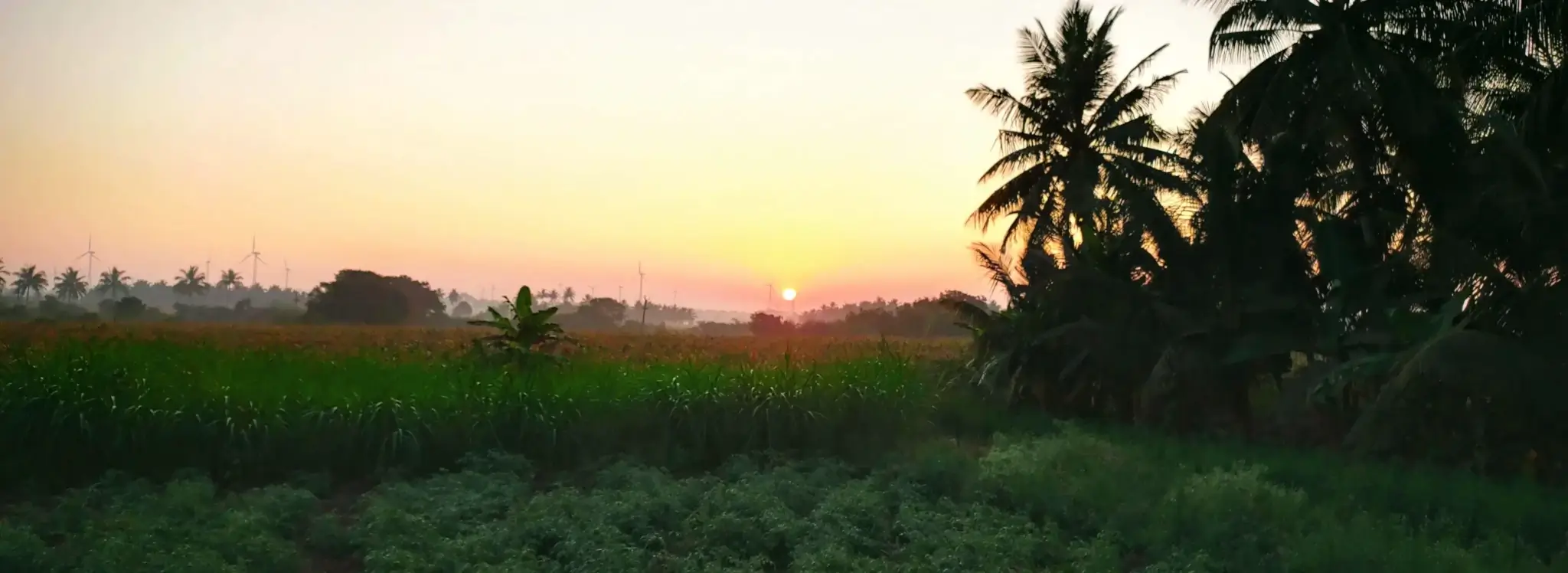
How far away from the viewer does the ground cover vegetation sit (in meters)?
6.64

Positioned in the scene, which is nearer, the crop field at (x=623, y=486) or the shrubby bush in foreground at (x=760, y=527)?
the shrubby bush in foreground at (x=760, y=527)

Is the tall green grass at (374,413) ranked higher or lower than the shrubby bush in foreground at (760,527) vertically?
higher

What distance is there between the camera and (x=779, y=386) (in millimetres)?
10359

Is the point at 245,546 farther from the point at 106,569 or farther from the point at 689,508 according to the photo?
the point at 689,508

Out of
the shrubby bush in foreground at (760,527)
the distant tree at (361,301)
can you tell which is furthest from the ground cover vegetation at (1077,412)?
the distant tree at (361,301)

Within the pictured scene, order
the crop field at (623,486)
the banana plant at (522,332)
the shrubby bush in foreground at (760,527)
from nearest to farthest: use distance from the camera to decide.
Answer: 1. the shrubby bush in foreground at (760,527)
2. the crop field at (623,486)
3. the banana plant at (522,332)

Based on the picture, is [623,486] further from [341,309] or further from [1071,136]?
[341,309]

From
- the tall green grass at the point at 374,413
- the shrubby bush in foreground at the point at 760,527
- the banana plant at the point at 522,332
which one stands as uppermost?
the banana plant at the point at 522,332

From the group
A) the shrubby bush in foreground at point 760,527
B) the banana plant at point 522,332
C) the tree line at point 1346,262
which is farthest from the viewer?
the banana plant at point 522,332

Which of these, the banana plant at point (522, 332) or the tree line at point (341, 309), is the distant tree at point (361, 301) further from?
the banana plant at point (522, 332)

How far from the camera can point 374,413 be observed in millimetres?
8461

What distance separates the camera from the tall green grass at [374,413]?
776 cm

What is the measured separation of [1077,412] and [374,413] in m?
11.7

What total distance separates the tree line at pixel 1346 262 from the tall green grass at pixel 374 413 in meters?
4.79
